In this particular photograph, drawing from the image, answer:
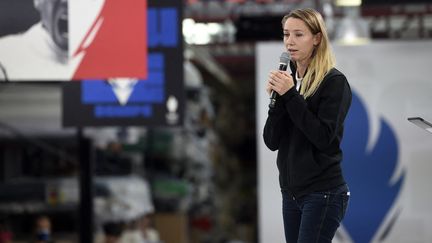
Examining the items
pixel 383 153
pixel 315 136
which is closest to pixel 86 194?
pixel 383 153

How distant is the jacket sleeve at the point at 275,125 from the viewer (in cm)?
248

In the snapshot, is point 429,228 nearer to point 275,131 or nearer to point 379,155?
point 379,155

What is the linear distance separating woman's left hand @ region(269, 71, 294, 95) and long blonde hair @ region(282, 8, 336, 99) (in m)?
0.13

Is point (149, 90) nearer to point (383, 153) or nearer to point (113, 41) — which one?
point (113, 41)

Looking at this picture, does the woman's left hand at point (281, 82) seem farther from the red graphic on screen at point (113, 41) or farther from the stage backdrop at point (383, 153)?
the stage backdrop at point (383, 153)

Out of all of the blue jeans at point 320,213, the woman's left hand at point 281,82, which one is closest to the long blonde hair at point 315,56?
the woman's left hand at point 281,82

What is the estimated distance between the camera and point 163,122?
5133mm

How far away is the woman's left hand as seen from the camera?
7.84 ft

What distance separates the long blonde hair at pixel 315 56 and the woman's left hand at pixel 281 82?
0.13m

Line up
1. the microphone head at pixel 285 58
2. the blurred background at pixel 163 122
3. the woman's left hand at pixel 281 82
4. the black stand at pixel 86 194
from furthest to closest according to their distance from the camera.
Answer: the black stand at pixel 86 194 → the blurred background at pixel 163 122 → the microphone head at pixel 285 58 → the woman's left hand at pixel 281 82

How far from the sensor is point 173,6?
4.96m

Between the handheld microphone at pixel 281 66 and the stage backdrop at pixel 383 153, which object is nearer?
the handheld microphone at pixel 281 66

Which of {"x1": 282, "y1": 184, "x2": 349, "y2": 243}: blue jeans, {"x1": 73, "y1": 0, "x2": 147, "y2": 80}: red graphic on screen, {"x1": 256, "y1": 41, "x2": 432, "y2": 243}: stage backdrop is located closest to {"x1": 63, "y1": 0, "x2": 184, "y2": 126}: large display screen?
{"x1": 73, "y1": 0, "x2": 147, "y2": 80}: red graphic on screen

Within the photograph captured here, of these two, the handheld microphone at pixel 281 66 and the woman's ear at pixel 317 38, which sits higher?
the woman's ear at pixel 317 38
